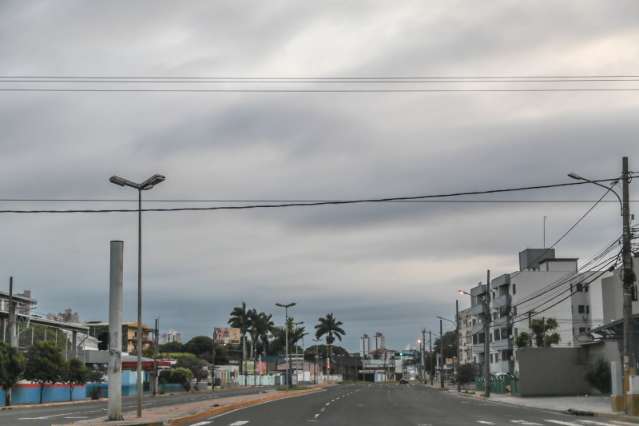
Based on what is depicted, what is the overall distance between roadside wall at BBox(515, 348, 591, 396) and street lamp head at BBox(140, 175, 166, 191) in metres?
46.0

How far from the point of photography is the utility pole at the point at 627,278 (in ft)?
117

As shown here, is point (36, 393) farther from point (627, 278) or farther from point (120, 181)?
point (627, 278)

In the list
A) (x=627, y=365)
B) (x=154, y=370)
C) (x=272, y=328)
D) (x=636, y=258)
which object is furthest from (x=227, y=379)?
(x=627, y=365)

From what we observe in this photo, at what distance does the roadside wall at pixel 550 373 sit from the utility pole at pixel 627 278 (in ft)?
112

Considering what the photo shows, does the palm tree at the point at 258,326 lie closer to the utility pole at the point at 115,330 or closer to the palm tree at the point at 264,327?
the palm tree at the point at 264,327

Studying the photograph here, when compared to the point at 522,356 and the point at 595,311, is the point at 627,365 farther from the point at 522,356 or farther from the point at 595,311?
the point at 595,311

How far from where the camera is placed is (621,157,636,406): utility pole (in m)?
35.6

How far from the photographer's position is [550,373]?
2763 inches

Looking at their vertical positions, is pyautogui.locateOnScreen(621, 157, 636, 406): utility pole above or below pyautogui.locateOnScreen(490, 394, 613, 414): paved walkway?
above

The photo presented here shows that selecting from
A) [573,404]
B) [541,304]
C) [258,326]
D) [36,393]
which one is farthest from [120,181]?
[258,326]

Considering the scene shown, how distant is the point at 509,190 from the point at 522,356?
3840 cm

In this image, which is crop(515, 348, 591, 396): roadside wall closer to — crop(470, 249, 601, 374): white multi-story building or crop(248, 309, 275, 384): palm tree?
crop(470, 249, 601, 374): white multi-story building

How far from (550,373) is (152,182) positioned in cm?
4828

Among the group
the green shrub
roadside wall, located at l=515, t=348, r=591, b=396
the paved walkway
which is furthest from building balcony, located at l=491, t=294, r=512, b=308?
the paved walkway
